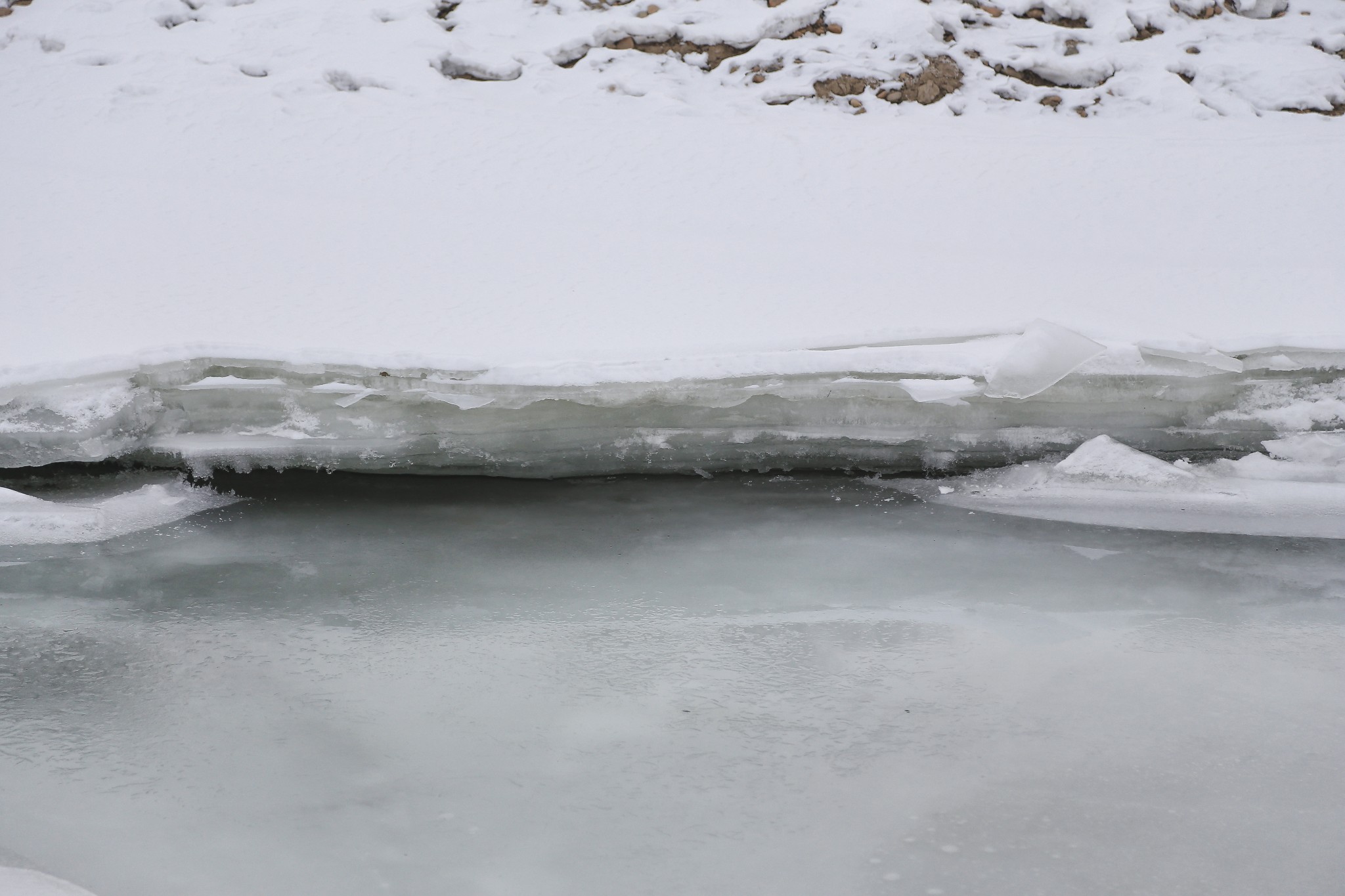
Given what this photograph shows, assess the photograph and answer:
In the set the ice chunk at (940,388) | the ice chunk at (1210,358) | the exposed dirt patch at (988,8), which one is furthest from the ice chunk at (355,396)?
the exposed dirt patch at (988,8)

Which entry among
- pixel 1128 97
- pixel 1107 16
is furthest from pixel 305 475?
pixel 1107 16

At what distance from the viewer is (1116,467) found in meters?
2.78

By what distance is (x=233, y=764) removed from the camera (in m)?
1.61

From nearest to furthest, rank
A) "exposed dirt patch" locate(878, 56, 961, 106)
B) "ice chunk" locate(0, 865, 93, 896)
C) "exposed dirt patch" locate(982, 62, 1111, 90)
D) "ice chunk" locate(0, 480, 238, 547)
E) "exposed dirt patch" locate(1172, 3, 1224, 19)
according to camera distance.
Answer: "ice chunk" locate(0, 865, 93, 896), "ice chunk" locate(0, 480, 238, 547), "exposed dirt patch" locate(878, 56, 961, 106), "exposed dirt patch" locate(982, 62, 1111, 90), "exposed dirt patch" locate(1172, 3, 1224, 19)

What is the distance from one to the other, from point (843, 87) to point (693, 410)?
2628mm

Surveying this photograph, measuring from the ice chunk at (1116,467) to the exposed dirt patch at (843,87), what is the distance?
2.55 metres

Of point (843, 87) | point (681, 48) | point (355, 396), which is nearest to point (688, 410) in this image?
point (355, 396)

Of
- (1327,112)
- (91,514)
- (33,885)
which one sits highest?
(1327,112)

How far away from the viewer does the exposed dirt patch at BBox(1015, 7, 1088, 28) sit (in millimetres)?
5023

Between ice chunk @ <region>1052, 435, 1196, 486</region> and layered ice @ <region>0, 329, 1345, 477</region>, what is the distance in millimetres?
83

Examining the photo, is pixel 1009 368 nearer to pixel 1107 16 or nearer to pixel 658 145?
pixel 658 145

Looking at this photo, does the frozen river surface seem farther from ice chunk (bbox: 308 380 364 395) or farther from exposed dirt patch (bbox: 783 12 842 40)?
exposed dirt patch (bbox: 783 12 842 40)

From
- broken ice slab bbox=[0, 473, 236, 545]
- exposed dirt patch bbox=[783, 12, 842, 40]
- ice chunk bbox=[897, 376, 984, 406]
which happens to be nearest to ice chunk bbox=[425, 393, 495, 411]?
broken ice slab bbox=[0, 473, 236, 545]

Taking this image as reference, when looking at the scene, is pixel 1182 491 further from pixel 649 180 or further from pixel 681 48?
pixel 681 48
